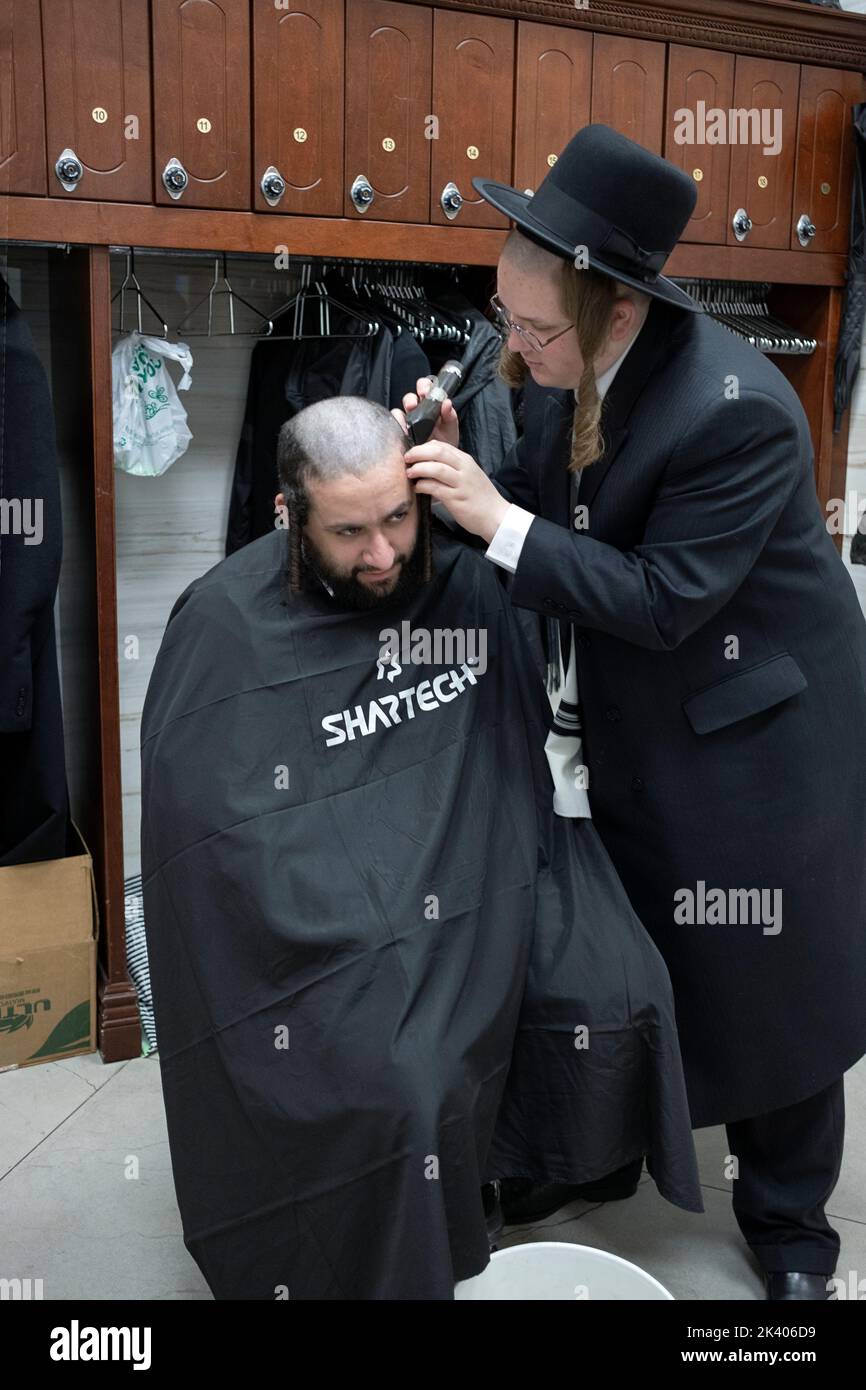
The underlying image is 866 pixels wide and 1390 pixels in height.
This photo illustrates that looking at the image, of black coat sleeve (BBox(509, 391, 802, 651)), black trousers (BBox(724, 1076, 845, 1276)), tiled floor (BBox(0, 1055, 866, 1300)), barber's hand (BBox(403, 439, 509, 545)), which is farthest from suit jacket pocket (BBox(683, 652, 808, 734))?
tiled floor (BBox(0, 1055, 866, 1300))

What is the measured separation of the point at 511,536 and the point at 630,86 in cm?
168

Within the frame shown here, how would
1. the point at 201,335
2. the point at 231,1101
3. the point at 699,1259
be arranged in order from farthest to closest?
1. the point at 201,335
2. the point at 699,1259
3. the point at 231,1101

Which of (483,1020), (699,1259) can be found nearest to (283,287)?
(483,1020)

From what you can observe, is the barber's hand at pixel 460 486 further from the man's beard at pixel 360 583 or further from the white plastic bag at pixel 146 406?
the white plastic bag at pixel 146 406

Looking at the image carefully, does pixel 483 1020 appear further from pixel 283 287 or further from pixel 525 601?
pixel 283 287

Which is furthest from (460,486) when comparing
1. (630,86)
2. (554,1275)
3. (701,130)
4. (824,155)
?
(824,155)

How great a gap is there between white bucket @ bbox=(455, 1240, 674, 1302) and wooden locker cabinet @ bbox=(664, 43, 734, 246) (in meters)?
2.24

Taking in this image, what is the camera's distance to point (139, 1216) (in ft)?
7.20

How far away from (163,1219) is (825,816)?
129 centimetres

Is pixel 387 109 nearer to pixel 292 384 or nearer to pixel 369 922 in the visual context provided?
pixel 292 384

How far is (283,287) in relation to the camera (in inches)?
119

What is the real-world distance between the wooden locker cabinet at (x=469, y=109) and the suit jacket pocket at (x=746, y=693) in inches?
55.9

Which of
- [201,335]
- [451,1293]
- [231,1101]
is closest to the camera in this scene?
[451,1293]
